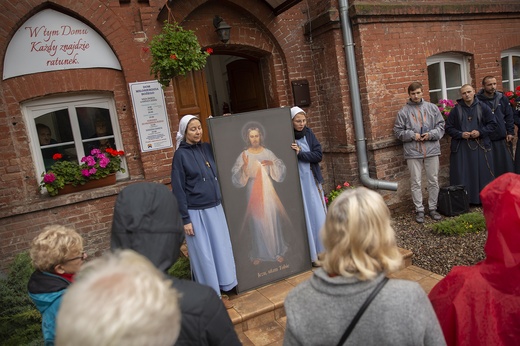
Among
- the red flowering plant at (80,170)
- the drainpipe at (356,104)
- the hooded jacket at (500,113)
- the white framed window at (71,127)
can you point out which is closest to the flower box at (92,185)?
the red flowering plant at (80,170)

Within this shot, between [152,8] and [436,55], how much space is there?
206 inches

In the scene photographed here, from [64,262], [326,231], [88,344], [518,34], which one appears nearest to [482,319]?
[326,231]

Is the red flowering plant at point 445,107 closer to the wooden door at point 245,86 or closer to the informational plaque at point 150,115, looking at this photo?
the wooden door at point 245,86

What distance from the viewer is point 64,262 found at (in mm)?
2164

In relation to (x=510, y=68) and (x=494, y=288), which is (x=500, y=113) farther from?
(x=494, y=288)

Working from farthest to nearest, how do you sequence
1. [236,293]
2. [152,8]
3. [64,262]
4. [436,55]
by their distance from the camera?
[436,55] → [152,8] → [236,293] → [64,262]

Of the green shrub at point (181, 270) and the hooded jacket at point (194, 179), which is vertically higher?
the hooded jacket at point (194, 179)

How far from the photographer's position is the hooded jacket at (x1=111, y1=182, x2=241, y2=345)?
56.9 inches

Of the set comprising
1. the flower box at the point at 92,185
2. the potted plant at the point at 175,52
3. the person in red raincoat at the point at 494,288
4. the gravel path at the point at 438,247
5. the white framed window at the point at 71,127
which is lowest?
the gravel path at the point at 438,247

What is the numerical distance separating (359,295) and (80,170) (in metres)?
4.74

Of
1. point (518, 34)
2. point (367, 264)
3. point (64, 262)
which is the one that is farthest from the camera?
point (518, 34)

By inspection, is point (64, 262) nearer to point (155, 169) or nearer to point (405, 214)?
point (155, 169)

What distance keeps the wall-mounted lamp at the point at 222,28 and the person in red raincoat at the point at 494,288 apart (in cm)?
480

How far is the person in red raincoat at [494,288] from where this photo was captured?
1.60 meters
